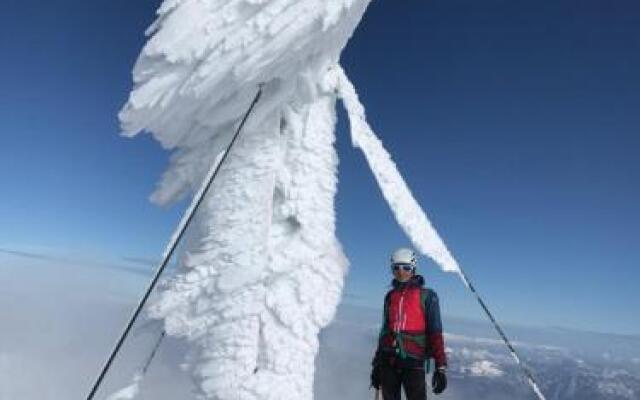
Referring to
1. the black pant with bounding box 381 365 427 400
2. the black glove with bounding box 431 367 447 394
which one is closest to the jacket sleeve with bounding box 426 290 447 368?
the black glove with bounding box 431 367 447 394

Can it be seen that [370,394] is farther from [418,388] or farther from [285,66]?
[285,66]

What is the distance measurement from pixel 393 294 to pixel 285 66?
3994mm

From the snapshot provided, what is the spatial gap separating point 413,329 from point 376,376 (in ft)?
3.41

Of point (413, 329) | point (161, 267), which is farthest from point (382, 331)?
point (161, 267)

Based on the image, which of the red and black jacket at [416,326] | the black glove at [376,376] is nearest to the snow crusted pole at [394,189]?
the red and black jacket at [416,326]

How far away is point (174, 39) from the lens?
4703 millimetres

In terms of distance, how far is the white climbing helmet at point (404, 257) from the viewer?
7.25m

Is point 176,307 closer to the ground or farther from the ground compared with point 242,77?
closer to the ground

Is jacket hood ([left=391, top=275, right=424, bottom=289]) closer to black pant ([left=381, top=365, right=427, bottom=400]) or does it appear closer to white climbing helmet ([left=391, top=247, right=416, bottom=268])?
white climbing helmet ([left=391, top=247, right=416, bottom=268])

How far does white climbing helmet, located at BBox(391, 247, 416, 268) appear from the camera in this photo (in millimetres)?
7250

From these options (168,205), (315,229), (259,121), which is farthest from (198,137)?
(315,229)

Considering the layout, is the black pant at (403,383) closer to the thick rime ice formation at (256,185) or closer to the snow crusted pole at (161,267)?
the thick rime ice formation at (256,185)

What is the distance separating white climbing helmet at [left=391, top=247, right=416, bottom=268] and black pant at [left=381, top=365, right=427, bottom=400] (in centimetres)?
146

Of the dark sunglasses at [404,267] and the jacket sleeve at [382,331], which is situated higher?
the dark sunglasses at [404,267]
